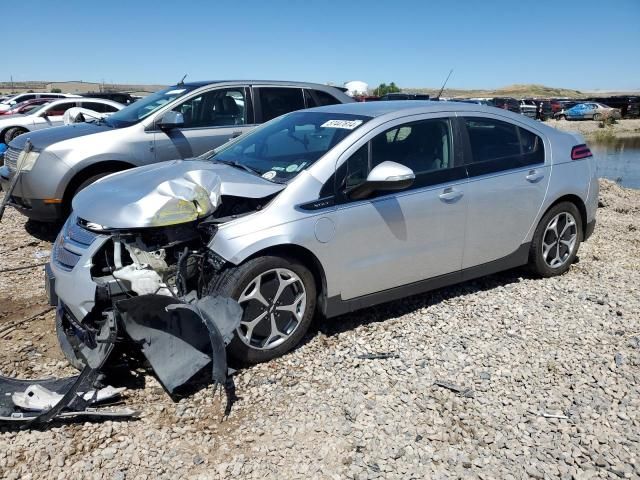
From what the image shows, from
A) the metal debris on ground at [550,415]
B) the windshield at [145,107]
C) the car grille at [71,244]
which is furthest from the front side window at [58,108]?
the metal debris on ground at [550,415]

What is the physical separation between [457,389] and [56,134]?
17.8 ft

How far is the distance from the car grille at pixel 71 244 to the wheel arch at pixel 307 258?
1074 millimetres

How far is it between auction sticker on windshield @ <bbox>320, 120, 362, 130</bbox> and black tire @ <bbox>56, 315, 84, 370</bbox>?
248 cm

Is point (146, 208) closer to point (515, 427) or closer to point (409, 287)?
point (409, 287)

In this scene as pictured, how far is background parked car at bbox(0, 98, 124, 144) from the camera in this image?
48.1 feet

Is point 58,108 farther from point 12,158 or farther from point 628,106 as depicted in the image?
point 628,106

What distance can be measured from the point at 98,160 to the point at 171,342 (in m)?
3.64

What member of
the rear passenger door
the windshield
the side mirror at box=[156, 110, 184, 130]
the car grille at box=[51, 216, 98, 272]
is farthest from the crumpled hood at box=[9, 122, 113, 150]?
the rear passenger door

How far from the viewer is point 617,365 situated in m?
3.82

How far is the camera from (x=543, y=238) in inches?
203

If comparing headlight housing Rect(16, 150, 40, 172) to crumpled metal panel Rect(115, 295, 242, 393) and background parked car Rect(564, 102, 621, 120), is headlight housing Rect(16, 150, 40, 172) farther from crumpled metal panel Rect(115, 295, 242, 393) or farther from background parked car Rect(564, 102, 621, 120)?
background parked car Rect(564, 102, 621, 120)

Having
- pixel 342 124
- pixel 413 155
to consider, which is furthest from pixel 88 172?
pixel 413 155

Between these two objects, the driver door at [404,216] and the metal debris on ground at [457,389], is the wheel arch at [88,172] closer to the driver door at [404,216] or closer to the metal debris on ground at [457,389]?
the driver door at [404,216]

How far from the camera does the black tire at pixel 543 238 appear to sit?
5117 millimetres
